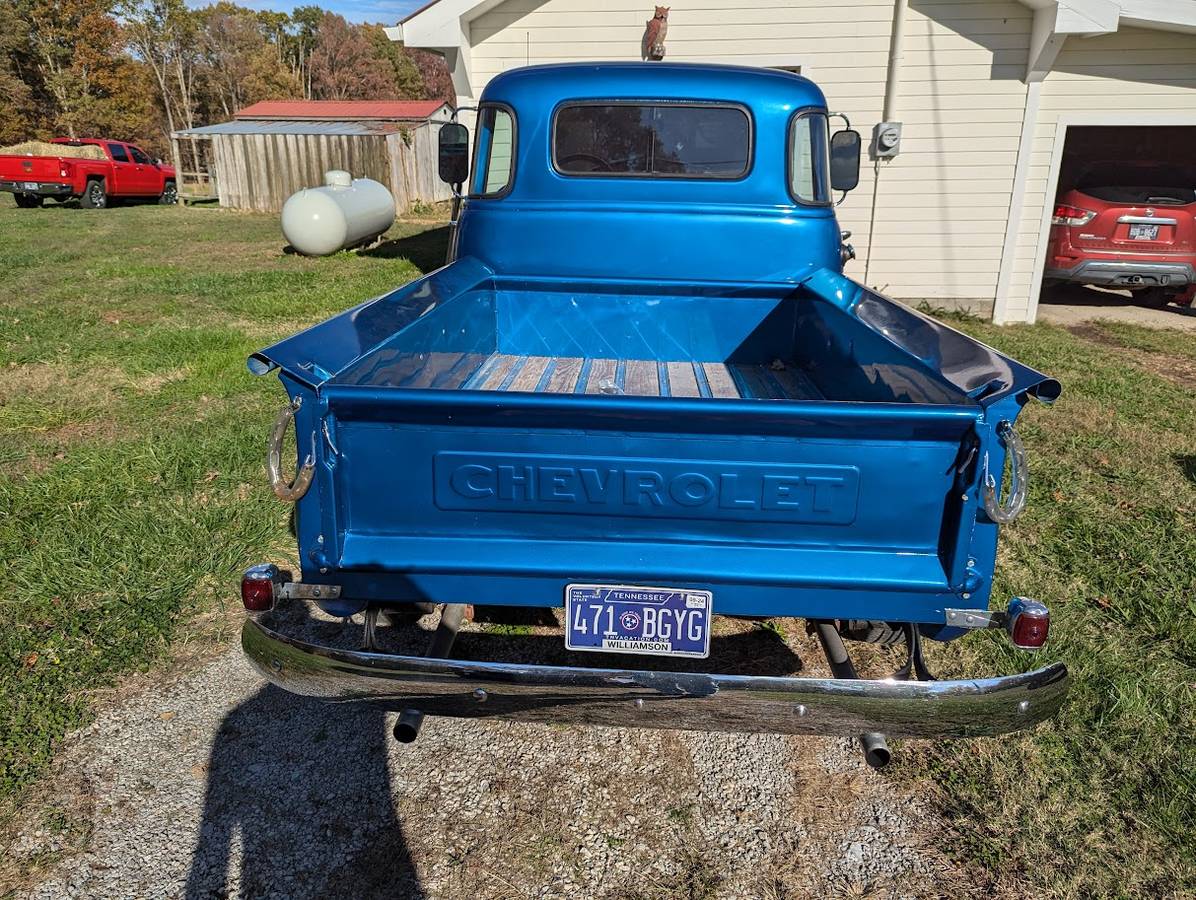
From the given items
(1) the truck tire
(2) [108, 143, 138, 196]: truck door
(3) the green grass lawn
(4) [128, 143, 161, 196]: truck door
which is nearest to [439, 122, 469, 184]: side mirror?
(3) the green grass lawn

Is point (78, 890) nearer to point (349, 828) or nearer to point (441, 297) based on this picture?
point (349, 828)

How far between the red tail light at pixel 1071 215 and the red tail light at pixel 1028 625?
9352 millimetres

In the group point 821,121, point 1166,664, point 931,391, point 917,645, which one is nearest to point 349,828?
point 917,645

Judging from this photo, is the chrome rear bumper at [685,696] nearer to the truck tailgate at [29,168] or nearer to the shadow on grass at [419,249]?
the shadow on grass at [419,249]

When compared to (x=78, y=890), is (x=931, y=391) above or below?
above

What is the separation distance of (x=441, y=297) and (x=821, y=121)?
2.57 metres

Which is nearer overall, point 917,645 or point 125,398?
point 917,645

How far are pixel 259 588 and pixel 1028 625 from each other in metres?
2.08

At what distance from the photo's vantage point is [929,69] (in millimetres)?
8719

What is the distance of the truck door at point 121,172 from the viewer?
70.5ft

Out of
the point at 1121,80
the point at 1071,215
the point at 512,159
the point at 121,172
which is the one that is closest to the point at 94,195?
the point at 121,172

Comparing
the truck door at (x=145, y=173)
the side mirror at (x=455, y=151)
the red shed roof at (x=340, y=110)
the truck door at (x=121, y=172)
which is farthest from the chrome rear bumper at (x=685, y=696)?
the red shed roof at (x=340, y=110)

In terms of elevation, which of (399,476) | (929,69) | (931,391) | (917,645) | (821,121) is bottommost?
(917,645)

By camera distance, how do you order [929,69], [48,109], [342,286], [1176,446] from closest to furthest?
[1176,446], [929,69], [342,286], [48,109]
